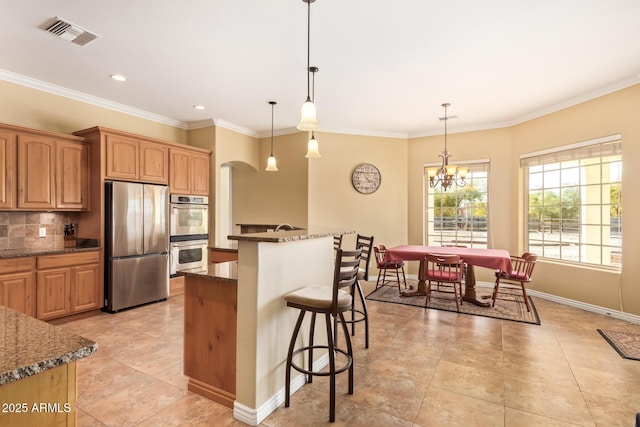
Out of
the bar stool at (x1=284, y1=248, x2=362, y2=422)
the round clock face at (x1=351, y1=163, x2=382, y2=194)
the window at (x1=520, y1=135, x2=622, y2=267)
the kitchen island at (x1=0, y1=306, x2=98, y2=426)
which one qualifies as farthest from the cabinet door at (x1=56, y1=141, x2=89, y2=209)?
the window at (x1=520, y1=135, x2=622, y2=267)

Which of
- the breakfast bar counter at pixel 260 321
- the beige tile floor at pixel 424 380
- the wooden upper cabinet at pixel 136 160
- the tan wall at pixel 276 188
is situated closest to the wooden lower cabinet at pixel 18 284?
the beige tile floor at pixel 424 380

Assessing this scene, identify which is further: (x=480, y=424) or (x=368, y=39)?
(x=368, y=39)

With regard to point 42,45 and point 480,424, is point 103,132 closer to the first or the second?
point 42,45

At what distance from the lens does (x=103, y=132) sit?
392cm

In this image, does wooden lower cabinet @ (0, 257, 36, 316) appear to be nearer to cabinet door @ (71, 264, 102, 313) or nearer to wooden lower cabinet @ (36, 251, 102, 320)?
wooden lower cabinet @ (36, 251, 102, 320)

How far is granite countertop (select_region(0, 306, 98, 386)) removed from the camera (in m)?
0.79

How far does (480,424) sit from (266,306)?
4.95ft

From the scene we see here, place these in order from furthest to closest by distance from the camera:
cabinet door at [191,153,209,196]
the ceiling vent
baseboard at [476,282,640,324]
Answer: cabinet door at [191,153,209,196], baseboard at [476,282,640,324], the ceiling vent

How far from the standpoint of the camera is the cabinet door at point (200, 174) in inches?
198

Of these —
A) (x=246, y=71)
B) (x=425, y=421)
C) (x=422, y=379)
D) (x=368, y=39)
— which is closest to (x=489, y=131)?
(x=368, y=39)

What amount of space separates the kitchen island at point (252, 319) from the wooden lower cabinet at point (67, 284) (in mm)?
2327

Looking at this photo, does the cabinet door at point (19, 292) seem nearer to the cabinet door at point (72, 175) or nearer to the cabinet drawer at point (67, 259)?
the cabinet drawer at point (67, 259)

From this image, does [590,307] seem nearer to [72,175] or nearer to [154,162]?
[154,162]

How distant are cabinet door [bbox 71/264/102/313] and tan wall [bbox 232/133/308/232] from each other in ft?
9.06
